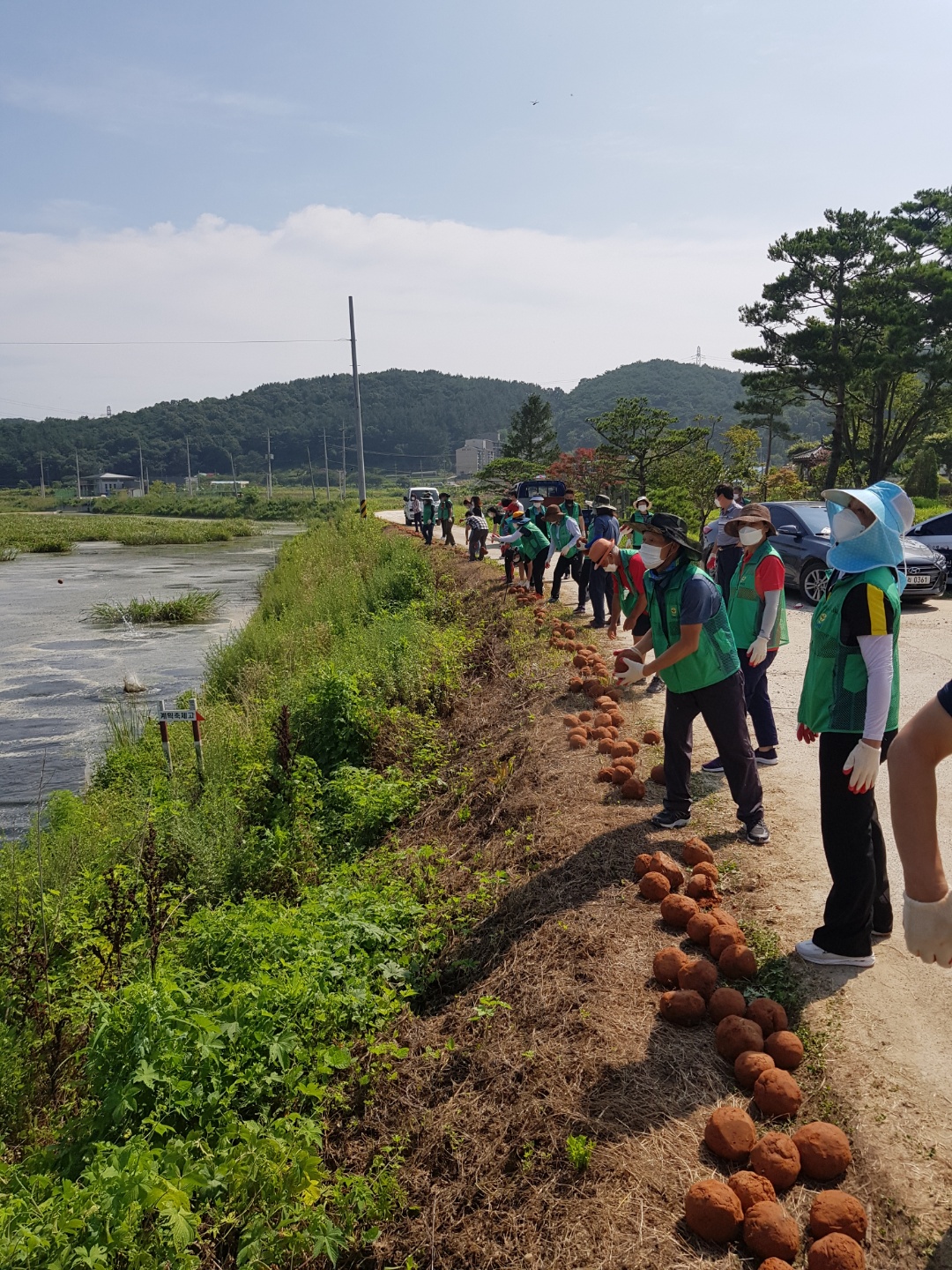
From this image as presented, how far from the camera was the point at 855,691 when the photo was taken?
12.3ft

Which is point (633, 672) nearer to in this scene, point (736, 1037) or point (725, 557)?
point (736, 1037)

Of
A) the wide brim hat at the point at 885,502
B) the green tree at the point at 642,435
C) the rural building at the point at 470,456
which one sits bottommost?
the wide brim hat at the point at 885,502

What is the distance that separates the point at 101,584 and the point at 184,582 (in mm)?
2971

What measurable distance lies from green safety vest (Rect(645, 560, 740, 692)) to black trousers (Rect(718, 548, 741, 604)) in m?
3.26

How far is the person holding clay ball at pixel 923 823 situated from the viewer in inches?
79.0

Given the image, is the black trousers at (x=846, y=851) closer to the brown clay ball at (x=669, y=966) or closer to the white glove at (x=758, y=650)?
the brown clay ball at (x=669, y=966)

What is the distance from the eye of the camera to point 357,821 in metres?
7.51

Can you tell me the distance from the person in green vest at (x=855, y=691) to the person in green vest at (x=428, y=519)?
76.8 feet

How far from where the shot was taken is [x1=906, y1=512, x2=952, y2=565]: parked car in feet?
50.9

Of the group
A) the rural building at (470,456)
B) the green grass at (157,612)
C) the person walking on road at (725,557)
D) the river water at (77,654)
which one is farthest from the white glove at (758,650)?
the rural building at (470,456)

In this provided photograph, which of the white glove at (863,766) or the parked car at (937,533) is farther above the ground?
the parked car at (937,533)

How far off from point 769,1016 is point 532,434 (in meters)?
51.9

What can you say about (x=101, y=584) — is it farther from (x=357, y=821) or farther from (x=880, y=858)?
(x=880, y=858)

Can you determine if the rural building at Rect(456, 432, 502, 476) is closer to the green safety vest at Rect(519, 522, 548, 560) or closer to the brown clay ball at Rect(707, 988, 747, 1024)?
the green safety vest at Rect(519, 522, 548, 560)
